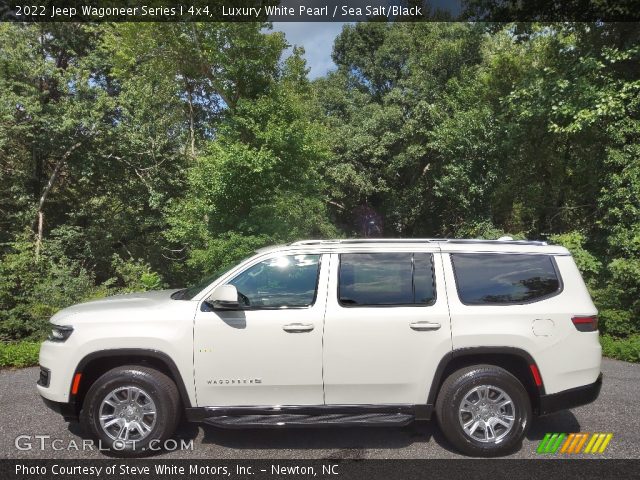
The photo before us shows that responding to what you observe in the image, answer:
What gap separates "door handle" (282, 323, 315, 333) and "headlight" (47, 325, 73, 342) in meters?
1.87

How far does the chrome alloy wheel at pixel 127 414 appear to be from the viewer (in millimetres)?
4070

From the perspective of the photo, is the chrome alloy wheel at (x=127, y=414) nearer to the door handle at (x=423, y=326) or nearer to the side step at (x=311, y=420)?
the side step at (x=311, y=420)

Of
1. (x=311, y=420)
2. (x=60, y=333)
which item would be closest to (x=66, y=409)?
(x=60, y=333)

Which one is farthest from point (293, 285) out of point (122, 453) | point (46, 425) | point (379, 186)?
point (379, 186)

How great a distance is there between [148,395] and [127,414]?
25 centimetres

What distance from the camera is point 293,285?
4.32 meters

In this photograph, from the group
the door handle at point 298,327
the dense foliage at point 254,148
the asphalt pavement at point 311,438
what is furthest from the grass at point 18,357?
the door handle at point 298,327

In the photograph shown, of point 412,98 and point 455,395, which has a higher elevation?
point 412,98

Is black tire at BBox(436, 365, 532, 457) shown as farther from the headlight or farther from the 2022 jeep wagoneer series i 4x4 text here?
the headlight

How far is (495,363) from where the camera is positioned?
14.0 feet

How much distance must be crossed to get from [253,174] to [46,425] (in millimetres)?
9802

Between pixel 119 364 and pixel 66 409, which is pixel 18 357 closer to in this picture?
pixel 66 409

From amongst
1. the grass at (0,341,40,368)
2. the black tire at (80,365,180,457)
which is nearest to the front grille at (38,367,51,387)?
the black tire at (80,365,180,457)

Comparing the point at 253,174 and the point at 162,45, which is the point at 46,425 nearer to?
the point at 253,174
